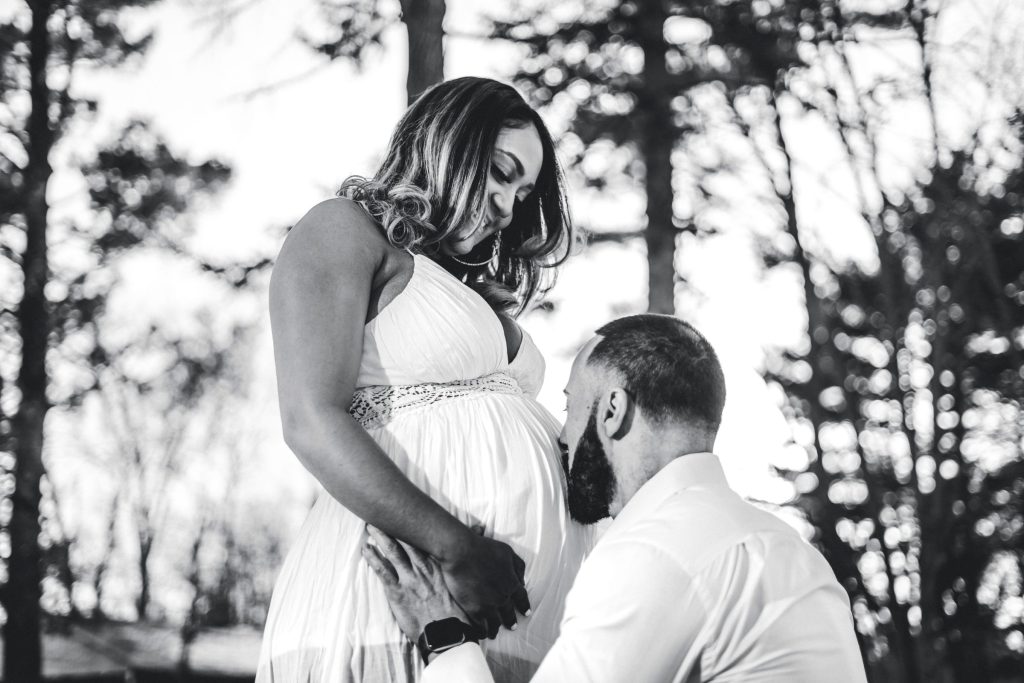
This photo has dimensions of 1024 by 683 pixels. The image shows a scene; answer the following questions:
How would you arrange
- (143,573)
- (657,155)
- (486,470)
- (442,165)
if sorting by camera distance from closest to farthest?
(486,470) → (442,165) → (657,155) → (143,573)

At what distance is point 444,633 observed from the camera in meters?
1.94

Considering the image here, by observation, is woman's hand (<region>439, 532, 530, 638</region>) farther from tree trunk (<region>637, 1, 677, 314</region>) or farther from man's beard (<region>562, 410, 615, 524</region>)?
tree trunk (<region>637, 1, 677, 314</region>)

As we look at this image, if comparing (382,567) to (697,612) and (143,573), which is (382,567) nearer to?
(697,612)

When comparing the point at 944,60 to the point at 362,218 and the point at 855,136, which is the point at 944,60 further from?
the point at 362,218

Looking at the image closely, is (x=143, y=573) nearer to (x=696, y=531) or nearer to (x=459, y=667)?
(x=459, y=667)

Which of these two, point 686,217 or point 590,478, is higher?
point 686,217

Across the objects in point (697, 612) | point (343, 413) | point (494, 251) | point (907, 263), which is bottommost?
point (697, 612)

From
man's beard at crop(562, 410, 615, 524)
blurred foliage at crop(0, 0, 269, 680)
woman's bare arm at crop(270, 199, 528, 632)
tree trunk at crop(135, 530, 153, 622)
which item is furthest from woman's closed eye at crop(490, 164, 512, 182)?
tree trunk at crop(135, 530, 153, 622)

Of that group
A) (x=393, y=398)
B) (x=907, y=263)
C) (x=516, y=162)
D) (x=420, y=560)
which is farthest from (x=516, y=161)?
(x=907, y=263)

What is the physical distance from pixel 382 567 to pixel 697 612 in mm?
615

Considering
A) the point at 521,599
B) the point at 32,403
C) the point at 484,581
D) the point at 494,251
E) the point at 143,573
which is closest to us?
the point at 484,581

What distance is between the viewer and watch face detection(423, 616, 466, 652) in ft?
6.33

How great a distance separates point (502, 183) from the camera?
2.53m

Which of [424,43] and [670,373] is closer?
[670,373]
